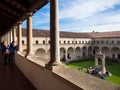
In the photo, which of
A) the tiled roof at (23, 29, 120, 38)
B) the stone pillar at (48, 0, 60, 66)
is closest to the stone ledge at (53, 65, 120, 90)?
the stone pillar at (48, 0, 60, 66)

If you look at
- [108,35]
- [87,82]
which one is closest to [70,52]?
[108,35]

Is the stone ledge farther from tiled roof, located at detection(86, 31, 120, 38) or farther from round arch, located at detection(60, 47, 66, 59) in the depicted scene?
tiled roof, located at detection(86, 31, 120, 38)

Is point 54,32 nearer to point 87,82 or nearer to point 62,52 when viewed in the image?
point 87,82

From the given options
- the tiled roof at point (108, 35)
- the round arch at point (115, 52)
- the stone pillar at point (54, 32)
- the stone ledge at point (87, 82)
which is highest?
the tiled roof at point (108, 35)

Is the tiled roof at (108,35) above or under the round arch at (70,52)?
above

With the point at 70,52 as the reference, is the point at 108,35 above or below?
above

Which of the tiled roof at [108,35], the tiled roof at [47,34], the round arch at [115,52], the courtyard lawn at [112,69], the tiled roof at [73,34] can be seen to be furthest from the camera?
the tiled roof at [108,35]

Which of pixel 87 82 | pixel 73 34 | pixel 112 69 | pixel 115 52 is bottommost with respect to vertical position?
pixel 112 69

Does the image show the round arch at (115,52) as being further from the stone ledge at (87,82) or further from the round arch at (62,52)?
the stone ledge at (87,82)

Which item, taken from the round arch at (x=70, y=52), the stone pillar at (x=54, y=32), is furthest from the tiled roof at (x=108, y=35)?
the stone pillar at (x=54, y=32)

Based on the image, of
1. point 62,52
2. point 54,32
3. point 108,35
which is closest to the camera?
point 54,32

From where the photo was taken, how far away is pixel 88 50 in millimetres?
56219

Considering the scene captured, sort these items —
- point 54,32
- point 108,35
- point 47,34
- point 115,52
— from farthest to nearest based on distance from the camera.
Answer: point 108,35 < point 115,52 < point 47,34 < point 54,32

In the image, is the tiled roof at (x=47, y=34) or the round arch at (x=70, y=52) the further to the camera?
the round arch at (x=70, y=52)
